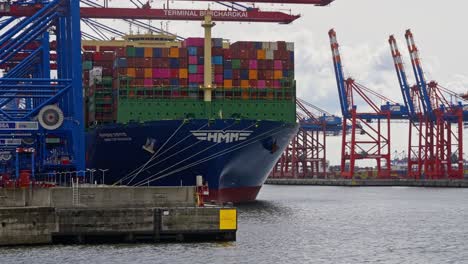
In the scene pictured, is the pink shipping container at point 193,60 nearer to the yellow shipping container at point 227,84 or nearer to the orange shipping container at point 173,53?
the orange shipping container at point 173,53

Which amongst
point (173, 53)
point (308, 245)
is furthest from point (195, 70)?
point (308, 245)

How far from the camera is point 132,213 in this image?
149ft

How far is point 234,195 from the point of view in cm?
7738

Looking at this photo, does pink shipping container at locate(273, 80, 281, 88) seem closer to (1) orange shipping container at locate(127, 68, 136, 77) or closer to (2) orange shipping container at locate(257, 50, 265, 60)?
(2) orange shipping container at locate(257, 50, 265, 60)

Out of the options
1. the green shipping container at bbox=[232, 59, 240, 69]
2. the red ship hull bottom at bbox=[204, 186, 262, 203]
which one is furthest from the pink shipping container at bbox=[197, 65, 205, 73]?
the red ship hull bottom at bbox=[204, 186, 262, 203]

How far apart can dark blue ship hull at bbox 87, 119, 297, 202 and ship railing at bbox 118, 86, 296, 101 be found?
2.64 meters

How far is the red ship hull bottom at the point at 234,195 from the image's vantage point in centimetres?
7300

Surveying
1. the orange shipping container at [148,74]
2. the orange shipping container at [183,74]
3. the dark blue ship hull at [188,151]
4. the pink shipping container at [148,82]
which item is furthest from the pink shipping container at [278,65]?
the pink shipping container at [148,82]

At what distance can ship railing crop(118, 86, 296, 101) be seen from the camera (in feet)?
247

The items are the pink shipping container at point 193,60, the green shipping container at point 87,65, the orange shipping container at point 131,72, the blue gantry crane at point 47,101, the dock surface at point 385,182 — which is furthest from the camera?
the dock surface at point 385,182

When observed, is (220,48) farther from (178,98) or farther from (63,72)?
(63,72)

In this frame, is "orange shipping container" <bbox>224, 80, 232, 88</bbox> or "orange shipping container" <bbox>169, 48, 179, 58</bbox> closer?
"orange shipping container" <bbox>224, 80, 232, 88</bbox>

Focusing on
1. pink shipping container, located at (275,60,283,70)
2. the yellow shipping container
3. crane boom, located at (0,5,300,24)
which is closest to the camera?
the yellow shipping container

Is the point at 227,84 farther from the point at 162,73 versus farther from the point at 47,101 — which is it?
the point at 47,101
